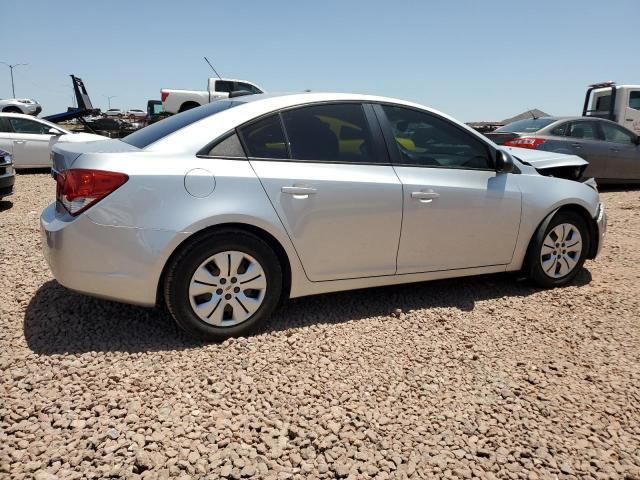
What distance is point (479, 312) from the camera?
12.2 ft

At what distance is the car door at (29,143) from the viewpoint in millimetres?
10812

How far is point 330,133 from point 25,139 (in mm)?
10067

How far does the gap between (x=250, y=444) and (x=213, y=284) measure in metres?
1.05

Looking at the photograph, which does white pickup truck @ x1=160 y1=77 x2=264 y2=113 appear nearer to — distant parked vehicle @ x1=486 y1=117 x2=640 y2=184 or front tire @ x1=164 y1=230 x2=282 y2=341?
distant parked vehicle @ x1=486 y1=117 x2=640 y2=184

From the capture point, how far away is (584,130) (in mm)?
9516

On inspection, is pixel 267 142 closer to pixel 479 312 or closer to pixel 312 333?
pixel 312 333

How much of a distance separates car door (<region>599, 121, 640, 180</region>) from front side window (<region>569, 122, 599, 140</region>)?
0.73ft

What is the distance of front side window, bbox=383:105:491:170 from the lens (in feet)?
11.6

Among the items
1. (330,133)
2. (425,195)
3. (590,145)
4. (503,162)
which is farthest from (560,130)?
(330,133)

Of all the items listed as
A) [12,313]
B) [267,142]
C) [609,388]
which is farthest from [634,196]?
[12,313]

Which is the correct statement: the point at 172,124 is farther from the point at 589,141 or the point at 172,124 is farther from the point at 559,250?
the point at 589,141

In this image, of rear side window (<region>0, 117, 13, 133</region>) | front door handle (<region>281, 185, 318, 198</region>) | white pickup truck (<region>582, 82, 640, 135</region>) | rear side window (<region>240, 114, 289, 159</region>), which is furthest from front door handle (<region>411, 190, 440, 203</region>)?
white pickup truck (<region>582, 82, 640, 135</region>)

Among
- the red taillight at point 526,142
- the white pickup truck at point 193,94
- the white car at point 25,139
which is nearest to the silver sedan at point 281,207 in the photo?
the red taillight at point 526,142

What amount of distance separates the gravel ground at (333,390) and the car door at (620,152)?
6.80 metres
